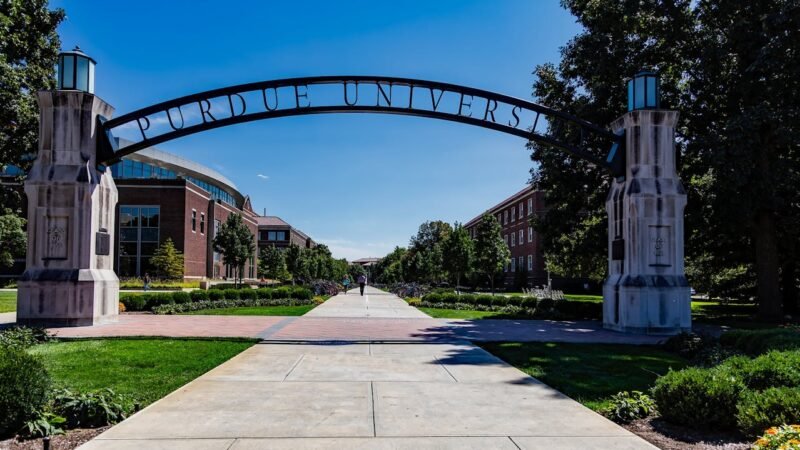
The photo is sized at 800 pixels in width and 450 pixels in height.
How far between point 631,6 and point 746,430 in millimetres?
17306

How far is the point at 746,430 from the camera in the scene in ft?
16.9

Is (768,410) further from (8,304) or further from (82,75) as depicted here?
(8,304)

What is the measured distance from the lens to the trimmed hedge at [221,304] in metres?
21.0

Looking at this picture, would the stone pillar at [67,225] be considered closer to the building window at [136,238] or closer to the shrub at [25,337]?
the shrub at [25,337]

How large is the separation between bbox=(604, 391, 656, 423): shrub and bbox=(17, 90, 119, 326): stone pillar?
490 inches

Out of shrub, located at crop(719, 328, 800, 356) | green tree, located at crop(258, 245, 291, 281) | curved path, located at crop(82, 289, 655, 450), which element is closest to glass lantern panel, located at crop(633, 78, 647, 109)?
shrub, located at crop(719, 328, 800, 356)

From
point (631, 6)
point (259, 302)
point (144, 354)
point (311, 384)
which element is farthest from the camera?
point (259, 302)

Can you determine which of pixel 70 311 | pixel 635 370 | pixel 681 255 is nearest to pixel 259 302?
pixel 70 311

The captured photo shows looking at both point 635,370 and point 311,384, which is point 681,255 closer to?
point 635,370

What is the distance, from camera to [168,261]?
165 ft

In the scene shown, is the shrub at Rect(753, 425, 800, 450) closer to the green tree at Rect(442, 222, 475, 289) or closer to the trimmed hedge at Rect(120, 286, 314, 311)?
the trimmed hedge at Rect(120, 286, 314, 311)

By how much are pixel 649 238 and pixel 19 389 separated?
13.8 m

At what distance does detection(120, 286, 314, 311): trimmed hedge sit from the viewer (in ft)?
70.0

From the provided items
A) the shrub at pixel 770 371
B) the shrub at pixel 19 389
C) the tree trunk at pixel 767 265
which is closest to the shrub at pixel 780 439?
the shrub at pixel 770 371
